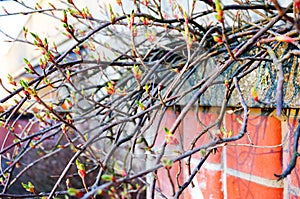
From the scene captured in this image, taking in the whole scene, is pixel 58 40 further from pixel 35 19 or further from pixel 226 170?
pixel 226 170

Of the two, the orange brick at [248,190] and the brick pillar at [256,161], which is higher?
the brick pillar at [256,161]

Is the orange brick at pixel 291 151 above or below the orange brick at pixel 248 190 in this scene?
above

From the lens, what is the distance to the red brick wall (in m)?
0.50

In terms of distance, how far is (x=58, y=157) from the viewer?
6.18 ft

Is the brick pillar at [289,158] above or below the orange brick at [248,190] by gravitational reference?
above

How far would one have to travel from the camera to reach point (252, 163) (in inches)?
21.5

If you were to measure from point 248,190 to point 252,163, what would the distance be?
0.05m

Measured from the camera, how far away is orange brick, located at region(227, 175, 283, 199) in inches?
20.4

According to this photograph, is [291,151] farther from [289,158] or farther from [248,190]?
[248,190]

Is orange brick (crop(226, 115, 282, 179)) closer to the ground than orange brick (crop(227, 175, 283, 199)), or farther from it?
farther from it

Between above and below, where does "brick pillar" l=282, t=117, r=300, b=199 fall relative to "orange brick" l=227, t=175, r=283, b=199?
above

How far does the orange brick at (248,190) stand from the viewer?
1.70 feet

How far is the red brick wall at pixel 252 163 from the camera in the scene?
0.50 metres

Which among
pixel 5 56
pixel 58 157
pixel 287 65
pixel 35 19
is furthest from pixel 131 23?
pixel 5 56
